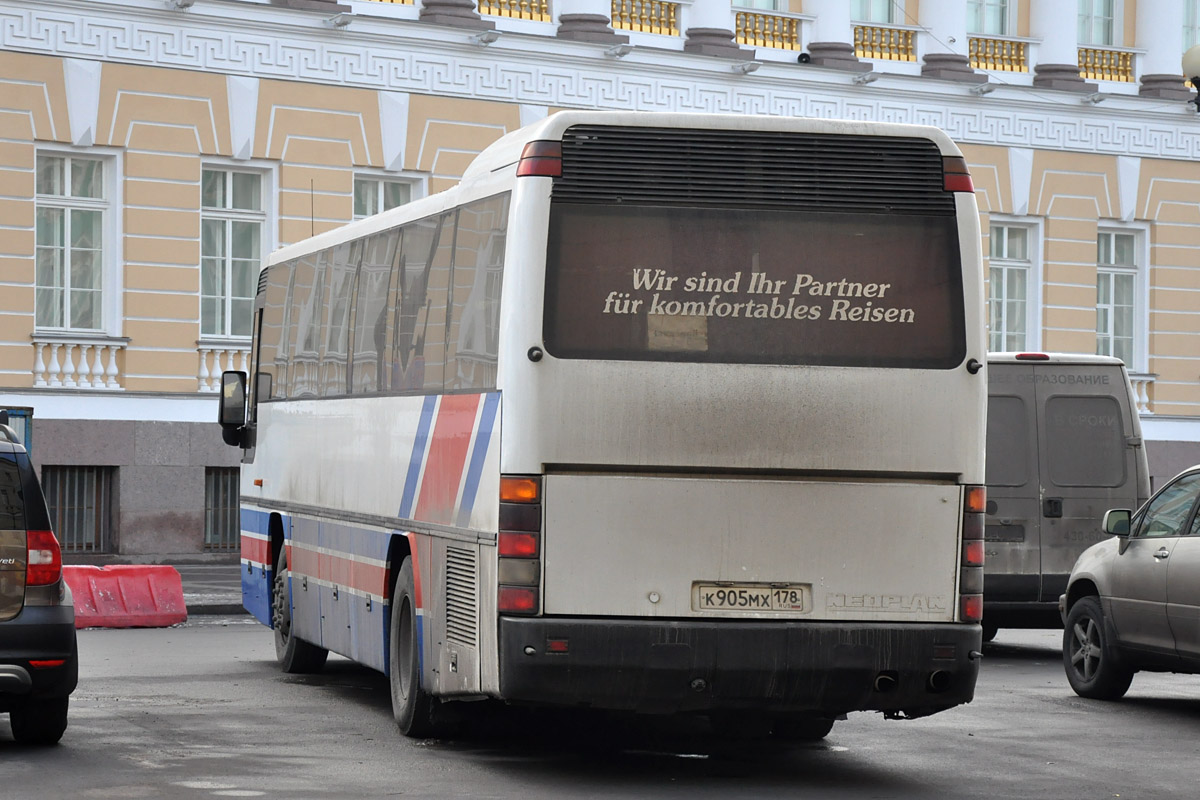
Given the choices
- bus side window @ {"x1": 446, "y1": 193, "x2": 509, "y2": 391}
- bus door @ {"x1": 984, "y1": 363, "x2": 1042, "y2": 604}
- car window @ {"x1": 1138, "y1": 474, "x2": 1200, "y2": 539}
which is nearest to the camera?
bus side window @ {"x1": 446, "y1": 193, "x2": 509, "y2": 391}

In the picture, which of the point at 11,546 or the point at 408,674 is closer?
the point at 11,546

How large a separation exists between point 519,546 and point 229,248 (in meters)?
18.9

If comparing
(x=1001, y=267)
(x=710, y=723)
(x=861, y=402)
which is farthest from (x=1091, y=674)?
(x=1001, y=267)

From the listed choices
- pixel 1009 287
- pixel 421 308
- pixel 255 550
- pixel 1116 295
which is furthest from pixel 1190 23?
pixel 421 308

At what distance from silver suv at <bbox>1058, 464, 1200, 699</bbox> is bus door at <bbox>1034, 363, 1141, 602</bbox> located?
233 centimetres

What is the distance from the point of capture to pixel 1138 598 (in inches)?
564

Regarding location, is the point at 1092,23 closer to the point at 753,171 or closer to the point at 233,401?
the point at 233,401

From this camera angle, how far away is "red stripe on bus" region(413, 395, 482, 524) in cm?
1099

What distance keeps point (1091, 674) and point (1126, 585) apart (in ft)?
2.78

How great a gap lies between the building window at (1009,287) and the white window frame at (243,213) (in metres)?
11.9

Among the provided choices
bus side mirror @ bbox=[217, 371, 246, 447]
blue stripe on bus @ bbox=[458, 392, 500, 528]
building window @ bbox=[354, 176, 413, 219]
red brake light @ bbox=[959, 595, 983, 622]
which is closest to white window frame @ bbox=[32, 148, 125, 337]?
building window @ bbox=[354, 176, 413, 219]

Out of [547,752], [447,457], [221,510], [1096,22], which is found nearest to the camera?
[447,457]

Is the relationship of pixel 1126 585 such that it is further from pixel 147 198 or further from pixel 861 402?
pixel 147 198

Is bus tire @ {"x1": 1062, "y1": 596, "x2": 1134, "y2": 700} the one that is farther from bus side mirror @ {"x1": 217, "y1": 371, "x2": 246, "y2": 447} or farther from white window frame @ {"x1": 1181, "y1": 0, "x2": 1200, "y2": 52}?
white window frame @ {"x1": 1181, "y1": 0, "x2": 1200, "y2": 52}
